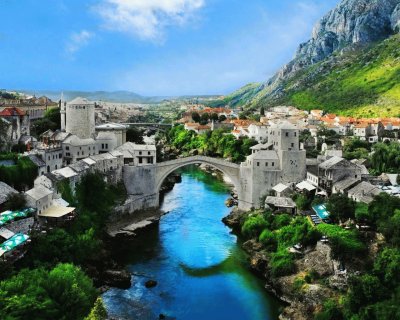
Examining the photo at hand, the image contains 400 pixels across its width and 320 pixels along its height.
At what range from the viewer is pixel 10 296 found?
1784 cm

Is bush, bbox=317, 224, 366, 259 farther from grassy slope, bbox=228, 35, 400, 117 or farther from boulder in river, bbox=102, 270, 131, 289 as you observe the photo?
grassy slope, bbox=228, 35, 400, 117

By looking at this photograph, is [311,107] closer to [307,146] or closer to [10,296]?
[307,146]

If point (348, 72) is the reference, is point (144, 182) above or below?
below

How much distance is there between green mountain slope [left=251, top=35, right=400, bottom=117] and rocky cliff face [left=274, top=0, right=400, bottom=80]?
686 cm

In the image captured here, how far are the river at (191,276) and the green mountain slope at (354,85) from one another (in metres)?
42.5

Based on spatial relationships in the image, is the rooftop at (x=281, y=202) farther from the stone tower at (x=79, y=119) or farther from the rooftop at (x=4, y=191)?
the stone tower at (x=79, y=119)

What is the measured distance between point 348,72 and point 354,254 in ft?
237

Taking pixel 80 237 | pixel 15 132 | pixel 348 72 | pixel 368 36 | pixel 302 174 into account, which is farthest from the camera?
pixel 368 36

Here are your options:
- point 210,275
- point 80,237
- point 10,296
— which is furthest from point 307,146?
point 10,296

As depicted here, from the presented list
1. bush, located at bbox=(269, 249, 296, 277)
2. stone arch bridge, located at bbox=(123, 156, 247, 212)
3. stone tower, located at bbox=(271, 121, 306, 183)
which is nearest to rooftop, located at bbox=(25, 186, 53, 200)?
stone arch bridge, located at bbox=(123, 156, 247, 212)

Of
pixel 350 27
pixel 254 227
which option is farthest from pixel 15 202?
pixel 350 27

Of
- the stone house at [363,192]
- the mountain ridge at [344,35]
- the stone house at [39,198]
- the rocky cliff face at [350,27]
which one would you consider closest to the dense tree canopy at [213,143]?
the stone house at [363,192]

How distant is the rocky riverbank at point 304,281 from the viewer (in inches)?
878

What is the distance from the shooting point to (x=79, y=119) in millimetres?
43469
